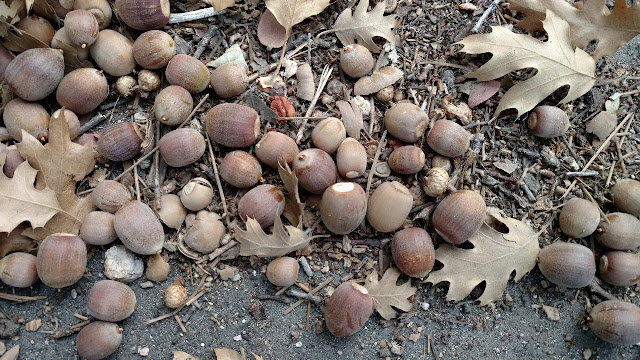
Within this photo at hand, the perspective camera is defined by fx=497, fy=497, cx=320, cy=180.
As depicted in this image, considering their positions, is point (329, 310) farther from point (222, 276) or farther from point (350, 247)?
point (222, 276)

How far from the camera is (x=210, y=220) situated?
81.3 inches

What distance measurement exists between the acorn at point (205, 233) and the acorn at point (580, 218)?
57.9 inches

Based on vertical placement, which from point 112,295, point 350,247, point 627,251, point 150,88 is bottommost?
point 112,295

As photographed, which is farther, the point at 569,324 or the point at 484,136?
the point at 484,136

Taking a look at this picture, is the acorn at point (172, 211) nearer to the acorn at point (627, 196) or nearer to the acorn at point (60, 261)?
the acorn at point (60, 261)

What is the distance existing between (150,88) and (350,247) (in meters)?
1.13

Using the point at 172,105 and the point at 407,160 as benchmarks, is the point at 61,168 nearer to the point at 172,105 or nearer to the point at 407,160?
the point at 172,105

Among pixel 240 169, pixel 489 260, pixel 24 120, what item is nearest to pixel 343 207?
pixel 240 169

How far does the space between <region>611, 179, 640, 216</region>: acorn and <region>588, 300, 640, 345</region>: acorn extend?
1.32ft

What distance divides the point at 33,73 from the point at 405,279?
5.86 feet

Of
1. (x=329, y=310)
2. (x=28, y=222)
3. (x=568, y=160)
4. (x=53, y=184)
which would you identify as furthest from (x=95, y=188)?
(x=568, y=160)

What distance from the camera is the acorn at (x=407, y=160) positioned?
208 cm

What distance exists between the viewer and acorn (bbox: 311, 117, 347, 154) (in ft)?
6.88

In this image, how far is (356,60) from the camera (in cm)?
221
